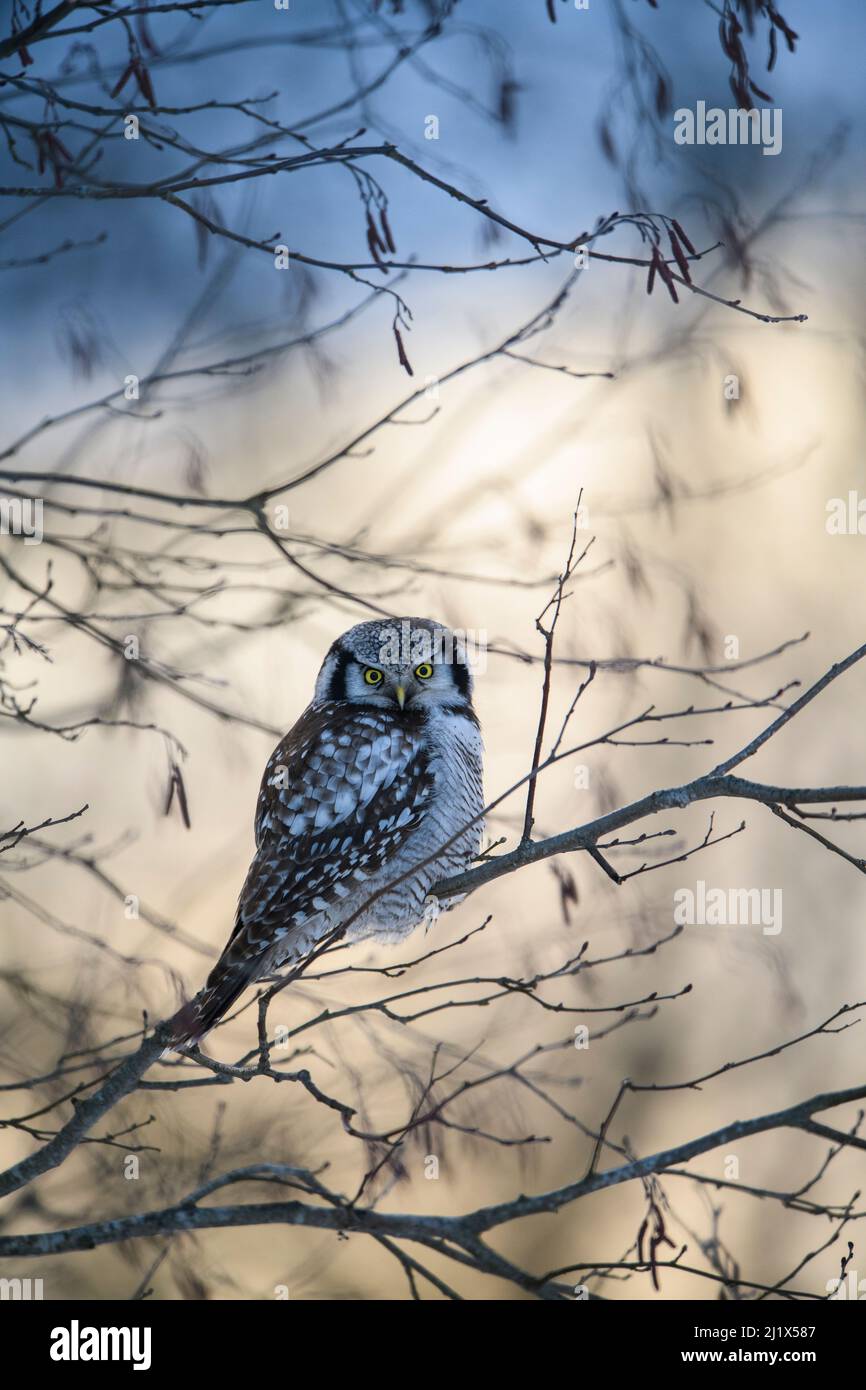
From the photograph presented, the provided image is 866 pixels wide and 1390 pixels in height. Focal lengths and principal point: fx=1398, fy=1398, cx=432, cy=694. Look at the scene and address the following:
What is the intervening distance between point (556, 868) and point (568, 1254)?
18.1ft

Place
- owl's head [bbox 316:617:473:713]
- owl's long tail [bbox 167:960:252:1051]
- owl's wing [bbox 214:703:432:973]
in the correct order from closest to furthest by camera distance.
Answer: owl's long tail [bbox 167:960:252:1051], owl's wing [bbox 214:703:432:973], owl's head [bbox 316:617:473:713]

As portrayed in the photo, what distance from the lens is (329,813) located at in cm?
467

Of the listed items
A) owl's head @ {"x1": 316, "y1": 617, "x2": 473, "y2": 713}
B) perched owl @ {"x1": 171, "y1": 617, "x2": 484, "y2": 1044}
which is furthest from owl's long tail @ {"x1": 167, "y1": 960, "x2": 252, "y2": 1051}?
owl's head @ {"x1": 316, "y1": 617, "x2": 473, "y2": 713}

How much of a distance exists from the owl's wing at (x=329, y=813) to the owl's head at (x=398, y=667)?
5.7 inches

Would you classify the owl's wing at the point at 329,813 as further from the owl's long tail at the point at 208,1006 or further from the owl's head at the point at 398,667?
the owl's long tail at the point at 208,1006

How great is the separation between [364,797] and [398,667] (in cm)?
55

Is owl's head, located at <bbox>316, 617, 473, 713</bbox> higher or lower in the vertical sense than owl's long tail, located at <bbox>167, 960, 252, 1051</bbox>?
higher

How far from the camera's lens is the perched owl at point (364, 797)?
4.53 m

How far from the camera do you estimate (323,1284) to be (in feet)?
23.1

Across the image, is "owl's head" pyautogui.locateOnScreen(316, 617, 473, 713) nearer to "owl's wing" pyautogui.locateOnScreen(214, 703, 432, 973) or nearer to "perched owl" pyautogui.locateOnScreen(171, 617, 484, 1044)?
"perched owl" pyautogui.locateOnScreen(171, 617, 484, 1044)

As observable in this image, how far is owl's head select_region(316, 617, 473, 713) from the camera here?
16.5ft

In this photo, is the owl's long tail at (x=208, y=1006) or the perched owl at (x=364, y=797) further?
the perched owl at (x=364, y=797)

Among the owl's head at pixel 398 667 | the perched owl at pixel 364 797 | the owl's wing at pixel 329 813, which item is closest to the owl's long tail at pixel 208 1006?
the perched owl at pixel 364 797
